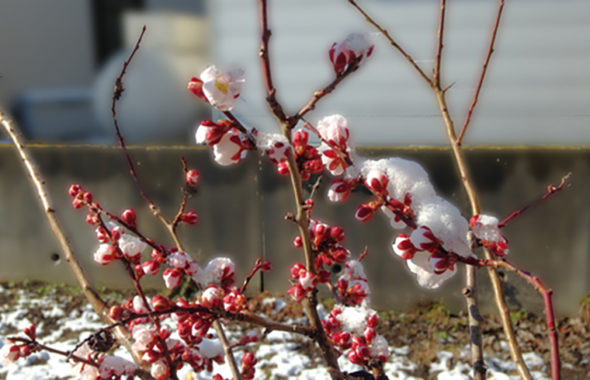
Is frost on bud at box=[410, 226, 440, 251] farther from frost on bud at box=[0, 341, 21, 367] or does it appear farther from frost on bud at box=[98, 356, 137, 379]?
frost on bud at box=[0, 341, 21, 367]

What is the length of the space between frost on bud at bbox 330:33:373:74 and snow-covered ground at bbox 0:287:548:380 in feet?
5.82

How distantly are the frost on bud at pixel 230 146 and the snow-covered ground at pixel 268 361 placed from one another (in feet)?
5.28

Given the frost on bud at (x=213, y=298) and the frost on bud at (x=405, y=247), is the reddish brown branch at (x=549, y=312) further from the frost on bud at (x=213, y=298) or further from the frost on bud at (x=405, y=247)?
the frost on bud at (x=213, y=298)

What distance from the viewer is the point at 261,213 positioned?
3078 mm

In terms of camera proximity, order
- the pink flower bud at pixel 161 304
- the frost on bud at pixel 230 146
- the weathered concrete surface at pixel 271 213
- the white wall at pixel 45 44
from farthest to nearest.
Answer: the white wall at pixel 45 44 < the weathered concrete surface at pixel 271 213 < the pink flower bud at pixel 161 304 < the frost on bud at pixel 230 146

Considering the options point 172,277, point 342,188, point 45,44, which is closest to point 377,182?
point 342,188

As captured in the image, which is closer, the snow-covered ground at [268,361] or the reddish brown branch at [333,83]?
the reddish brown branch at [333,83]

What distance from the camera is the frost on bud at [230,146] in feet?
2.83

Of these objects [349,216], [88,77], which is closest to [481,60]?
[349,216]

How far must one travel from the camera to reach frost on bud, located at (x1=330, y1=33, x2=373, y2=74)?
80 cm

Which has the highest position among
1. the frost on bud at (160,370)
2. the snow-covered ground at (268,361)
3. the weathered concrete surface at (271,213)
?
the weathered concrete surface at (271,213)

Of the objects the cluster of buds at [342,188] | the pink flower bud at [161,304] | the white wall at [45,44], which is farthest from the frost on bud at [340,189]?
the white wall at [45,44]

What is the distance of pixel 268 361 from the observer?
254 centimetres

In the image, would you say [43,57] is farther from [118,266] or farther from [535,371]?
[535,371]
